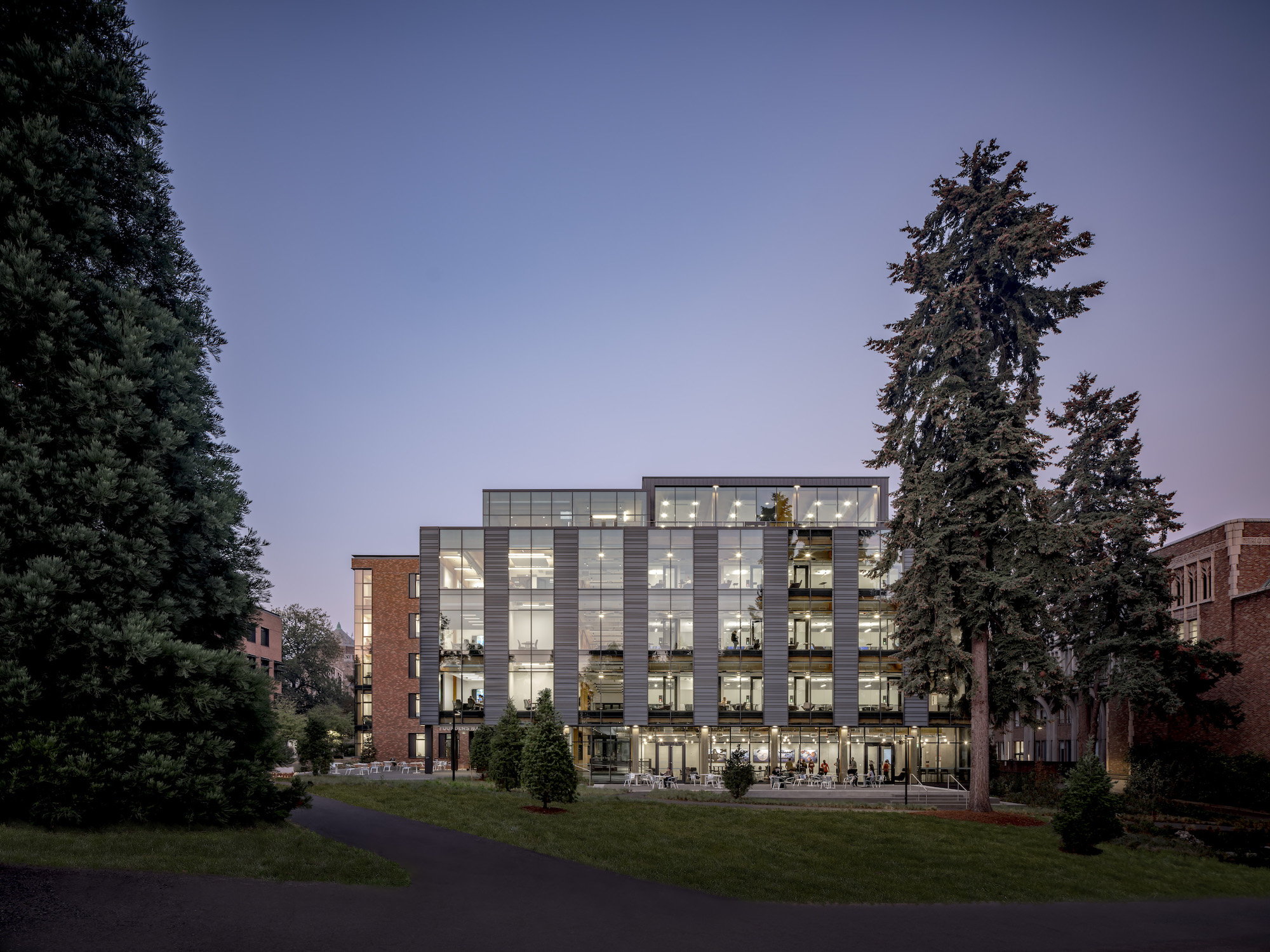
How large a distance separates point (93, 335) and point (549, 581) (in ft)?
120

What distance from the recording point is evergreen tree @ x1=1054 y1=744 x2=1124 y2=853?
19141mm

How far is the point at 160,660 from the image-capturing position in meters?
13.1

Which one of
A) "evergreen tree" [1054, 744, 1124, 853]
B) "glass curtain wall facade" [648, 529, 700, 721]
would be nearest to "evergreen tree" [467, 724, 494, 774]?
"glass curtain wall facade" [648, 529, 700, 721]

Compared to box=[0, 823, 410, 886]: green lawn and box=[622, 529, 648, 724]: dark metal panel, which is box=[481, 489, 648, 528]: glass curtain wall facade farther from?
box=[0, 823, 410, 886]: green lawn

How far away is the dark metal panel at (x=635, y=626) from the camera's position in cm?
4750

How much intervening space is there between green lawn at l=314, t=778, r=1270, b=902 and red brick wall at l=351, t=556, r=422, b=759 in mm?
36784

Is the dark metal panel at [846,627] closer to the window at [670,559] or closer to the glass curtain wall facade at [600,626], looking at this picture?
the window at [670,559]

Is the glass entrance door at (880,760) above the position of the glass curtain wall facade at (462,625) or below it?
below

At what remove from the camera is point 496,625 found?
48.7m

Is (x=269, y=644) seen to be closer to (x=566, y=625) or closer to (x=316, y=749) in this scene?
(x=316, y=749)

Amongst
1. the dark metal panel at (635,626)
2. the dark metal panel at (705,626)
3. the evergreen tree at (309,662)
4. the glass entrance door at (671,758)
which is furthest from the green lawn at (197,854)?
the evergreen tree at (309,662)

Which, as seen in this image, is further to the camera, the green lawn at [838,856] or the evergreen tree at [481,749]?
the evergreen tree at [481,749]

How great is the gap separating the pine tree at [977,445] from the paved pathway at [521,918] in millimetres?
12086

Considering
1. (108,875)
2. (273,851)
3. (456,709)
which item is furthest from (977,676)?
(456,709)
